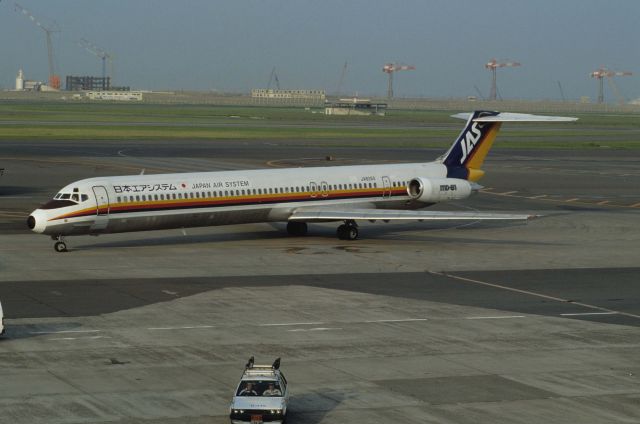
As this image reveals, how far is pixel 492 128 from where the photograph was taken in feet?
178

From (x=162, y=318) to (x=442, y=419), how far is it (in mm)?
11880

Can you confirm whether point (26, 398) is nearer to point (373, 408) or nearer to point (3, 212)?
point (373, 408)

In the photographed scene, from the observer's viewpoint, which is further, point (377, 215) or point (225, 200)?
point (377, 215)

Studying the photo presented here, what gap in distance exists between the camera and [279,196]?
4712 centimetres

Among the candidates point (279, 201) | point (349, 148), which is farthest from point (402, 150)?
point (279, 201)

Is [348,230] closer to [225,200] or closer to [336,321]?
[225,200]

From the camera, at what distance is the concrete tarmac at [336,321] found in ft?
76.7

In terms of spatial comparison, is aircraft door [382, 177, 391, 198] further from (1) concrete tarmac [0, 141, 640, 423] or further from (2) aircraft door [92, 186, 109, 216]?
(2) aircraft door [92, 186, 109, 216]

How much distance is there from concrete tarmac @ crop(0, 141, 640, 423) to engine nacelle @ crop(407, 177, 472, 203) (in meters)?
1.87

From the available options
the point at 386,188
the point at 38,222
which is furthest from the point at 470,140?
the point at 38,222

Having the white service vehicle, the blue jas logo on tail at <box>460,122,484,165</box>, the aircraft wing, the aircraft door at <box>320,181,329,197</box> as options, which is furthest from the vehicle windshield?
the blue jas logo on tail at <box>460,122,484,165</box>

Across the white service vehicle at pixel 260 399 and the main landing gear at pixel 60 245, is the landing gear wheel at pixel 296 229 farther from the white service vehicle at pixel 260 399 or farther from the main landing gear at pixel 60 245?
the white service vehicle at pixel 260 399

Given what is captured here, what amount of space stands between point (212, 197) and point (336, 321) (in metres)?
14.9

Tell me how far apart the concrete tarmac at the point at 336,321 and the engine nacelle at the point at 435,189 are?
6.15 ft
